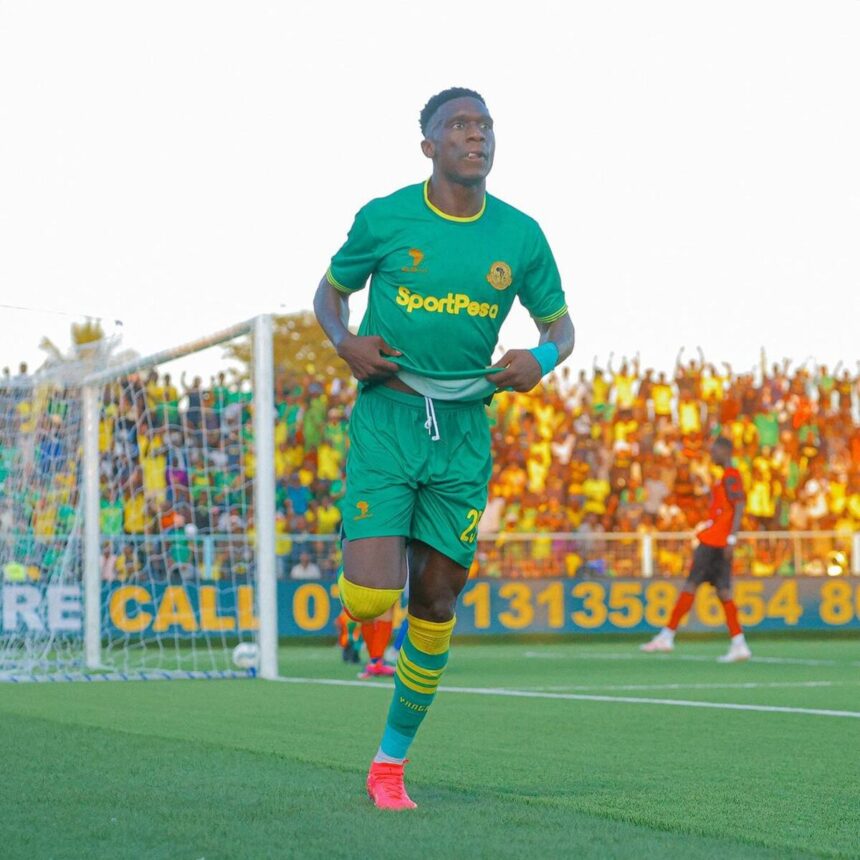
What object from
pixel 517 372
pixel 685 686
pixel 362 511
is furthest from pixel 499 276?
pixel 685 686

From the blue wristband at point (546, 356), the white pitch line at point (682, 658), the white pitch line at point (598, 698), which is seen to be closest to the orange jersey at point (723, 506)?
the white pitch line at point (682, 658)

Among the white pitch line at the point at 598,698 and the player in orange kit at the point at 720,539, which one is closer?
the white pitch line at the point at 598,698

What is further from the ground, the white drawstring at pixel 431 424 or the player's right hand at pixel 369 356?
the player's right hand at pixel 369 356

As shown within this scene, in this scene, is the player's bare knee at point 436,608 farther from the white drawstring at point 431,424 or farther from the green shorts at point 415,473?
the white drawstring at point 431,424

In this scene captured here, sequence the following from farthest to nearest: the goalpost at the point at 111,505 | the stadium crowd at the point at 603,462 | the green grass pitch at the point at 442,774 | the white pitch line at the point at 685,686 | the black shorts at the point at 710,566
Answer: the stadium crowd at the point at 603,462 < the black shorts at the point at 710,566 < the goalpost at the point at 111,505 < the white pitch line at the point at 685,686 < the green grass pitch at the point at 442,774

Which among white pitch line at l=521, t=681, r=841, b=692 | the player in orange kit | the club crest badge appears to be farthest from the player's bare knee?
the player in orange kit

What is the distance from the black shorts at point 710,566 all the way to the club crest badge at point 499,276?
9.74m

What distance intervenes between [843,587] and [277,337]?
37288 millimetres

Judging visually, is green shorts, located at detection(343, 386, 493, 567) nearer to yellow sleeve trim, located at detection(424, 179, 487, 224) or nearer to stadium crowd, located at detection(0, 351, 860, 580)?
yellow sleeve trim, located at detection(424, 179, 487, 224)

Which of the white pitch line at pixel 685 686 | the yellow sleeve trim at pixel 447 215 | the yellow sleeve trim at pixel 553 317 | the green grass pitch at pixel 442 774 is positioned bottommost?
the white pitch line at pixel 685 686

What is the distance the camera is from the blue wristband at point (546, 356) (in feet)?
16.3

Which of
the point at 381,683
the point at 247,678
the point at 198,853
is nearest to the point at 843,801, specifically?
the point at 198,853

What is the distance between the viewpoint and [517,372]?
485 cm

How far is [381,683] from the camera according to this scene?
10.9m
